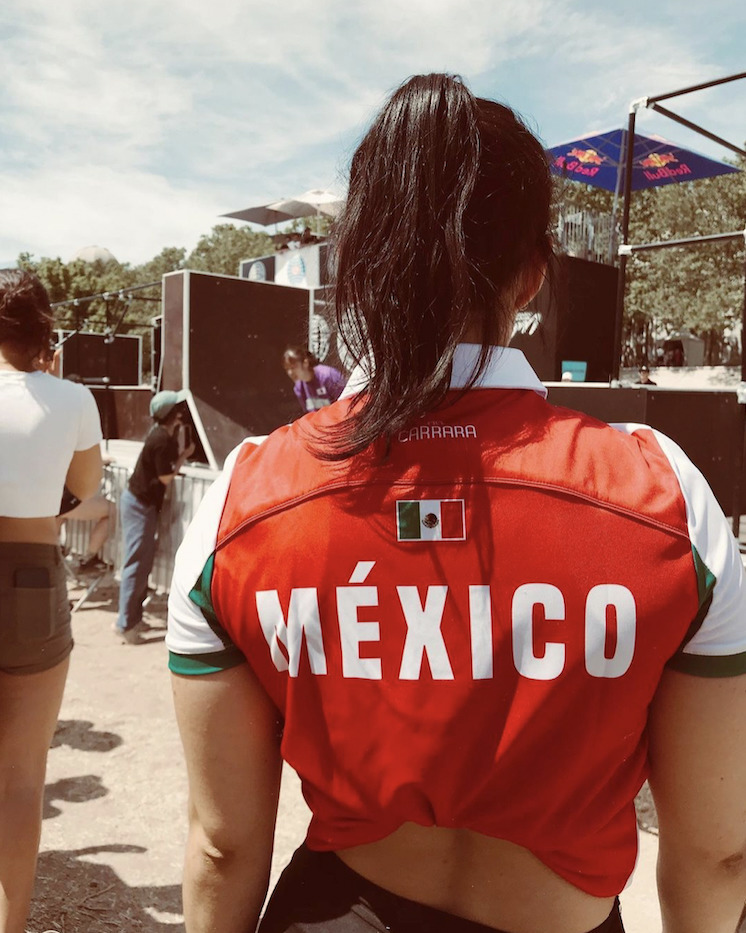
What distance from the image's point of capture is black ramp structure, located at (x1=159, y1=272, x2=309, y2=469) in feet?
30.5

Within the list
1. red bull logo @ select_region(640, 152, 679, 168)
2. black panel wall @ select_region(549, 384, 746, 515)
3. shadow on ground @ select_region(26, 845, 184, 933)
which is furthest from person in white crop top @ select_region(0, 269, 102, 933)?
red bull logo @ select_region(640, 152, 679, 168)

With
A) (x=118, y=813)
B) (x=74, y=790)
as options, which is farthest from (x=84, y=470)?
(x=74, y=790)

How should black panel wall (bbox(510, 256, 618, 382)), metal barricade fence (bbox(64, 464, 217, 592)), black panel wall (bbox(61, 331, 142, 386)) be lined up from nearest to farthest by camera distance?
metal barricade fence (bbox(64, 464, 217, 592)) < black panel wall (bbox(510, 256, 618, 382)) < black panel wall (bbox(61, 331, 142, 386))

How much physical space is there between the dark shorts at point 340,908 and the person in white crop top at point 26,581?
1.19 m

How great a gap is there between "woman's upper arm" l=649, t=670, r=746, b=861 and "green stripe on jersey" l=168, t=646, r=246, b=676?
1.53 feet

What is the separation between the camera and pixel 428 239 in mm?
815

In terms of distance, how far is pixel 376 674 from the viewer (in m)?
0.81

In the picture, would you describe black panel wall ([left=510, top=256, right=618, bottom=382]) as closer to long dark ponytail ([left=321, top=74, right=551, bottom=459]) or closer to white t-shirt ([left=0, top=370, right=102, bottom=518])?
white t-shirt ([left=0, top=370, right=102, bottom=518])

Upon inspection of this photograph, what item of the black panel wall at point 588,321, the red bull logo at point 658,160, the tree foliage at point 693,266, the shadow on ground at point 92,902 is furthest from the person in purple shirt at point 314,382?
the tree foliage at point 693,266

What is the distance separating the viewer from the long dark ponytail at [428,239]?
814mm

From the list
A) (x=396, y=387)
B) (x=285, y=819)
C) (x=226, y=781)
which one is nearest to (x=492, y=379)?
(x=396, y=387)

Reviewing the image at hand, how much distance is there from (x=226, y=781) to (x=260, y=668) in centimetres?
17

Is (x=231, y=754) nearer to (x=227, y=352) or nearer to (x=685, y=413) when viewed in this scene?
(x=685, y=413)

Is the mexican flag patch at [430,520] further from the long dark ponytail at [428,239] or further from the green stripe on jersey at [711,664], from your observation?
the green stripe on jersey at [711,664]
